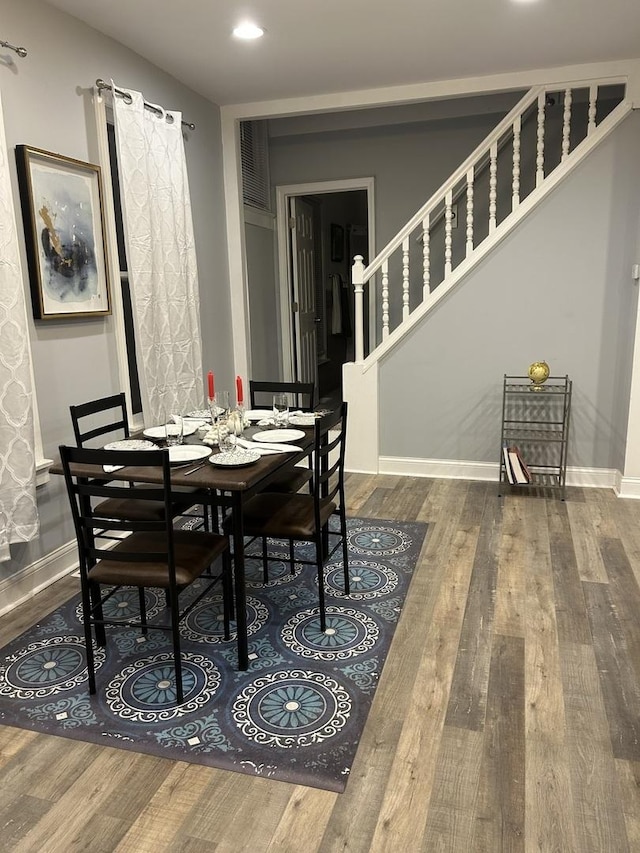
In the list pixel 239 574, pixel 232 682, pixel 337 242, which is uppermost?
pixel 337 242

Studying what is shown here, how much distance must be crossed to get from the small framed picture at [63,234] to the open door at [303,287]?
2842 millimetres

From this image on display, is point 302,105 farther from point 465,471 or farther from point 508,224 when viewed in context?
point 465,471

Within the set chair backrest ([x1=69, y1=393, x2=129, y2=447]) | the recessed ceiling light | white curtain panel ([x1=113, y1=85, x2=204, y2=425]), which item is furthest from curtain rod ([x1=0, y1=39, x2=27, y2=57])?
chair backrest ([x1=69, y1=393, x2=129, y2=447])

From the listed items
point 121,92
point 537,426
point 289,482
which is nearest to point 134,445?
point 289,482

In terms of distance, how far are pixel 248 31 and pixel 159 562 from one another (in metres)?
2.91

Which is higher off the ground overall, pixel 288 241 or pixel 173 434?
pixel 288 241

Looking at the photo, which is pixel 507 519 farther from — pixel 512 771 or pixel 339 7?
pixel 339 7

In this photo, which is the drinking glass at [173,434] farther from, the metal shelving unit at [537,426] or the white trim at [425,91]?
the white trim at [425,91]

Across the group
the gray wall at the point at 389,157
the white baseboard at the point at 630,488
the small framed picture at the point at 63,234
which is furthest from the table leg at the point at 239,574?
the gray wall at the point at 389,157

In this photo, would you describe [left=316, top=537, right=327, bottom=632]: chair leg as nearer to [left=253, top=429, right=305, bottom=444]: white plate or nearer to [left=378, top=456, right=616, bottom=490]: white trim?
[left=253, top=429, right=305, bottom=444]: white plate

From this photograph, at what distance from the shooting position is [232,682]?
2324mm

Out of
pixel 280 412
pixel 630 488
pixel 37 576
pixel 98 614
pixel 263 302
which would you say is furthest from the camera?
pixel 263 302

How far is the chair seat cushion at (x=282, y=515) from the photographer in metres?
2.65

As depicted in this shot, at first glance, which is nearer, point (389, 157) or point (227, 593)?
point (227, 593)
